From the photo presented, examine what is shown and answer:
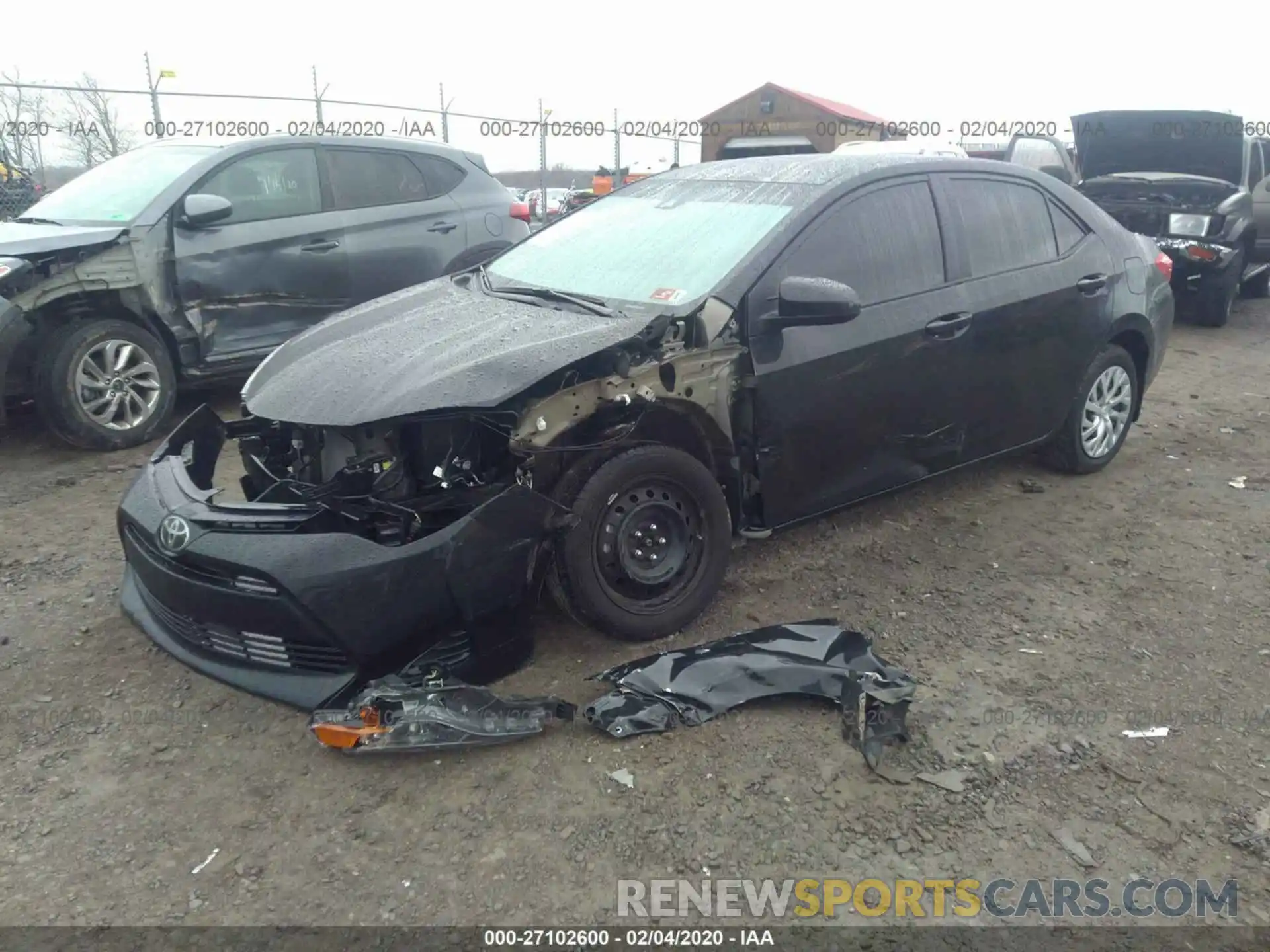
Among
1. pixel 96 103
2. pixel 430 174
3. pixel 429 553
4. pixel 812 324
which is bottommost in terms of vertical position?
pixel 429 553

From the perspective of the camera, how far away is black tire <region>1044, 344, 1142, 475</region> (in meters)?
4.85

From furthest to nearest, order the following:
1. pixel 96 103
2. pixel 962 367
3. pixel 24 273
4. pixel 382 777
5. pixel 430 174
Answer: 1. pixel 96 103
2. pixel 430 174
3. pixel 24 273
4. pixel 962 367
5. pixel 382 777

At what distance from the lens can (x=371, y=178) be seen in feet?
21.4

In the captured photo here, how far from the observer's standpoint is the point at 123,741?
2.88m

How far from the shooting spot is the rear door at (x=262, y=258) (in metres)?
5.66

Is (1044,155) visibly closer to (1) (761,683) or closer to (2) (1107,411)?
(2) (1107,411)

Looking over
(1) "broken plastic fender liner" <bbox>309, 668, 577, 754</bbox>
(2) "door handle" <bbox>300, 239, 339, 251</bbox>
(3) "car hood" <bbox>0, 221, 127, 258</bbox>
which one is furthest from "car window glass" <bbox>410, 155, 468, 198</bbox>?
(1) "broken plastic fender liner" <bbox>309, 668, 577, 754</bbox>

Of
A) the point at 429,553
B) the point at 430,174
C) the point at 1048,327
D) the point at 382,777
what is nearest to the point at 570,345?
the point at 429,553

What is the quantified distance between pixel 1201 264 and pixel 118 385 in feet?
30.4

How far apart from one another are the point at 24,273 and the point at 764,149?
43.0ft

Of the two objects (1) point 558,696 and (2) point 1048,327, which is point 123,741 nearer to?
(1) point 558,696

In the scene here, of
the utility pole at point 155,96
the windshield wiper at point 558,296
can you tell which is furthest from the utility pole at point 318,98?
the windshield wiper at point 558,296

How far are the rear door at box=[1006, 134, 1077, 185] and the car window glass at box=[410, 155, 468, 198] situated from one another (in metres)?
6.31

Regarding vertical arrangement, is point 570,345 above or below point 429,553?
above
